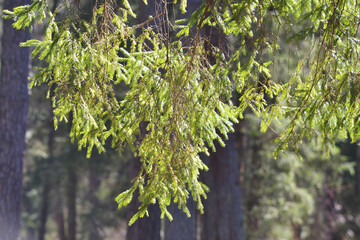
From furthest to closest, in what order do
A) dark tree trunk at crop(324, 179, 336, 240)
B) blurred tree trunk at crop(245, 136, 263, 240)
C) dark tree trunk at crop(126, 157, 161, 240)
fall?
1. dark tree trunk at crop(324, 179, 336, 240)
2. blurred tree trunk at crop(245, 136, 263, 240)
3. dark tree trunk at crop(126, 157, 161, 240)

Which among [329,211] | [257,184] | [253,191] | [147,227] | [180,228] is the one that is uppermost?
[257,184]

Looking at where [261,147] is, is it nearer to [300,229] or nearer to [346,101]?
[300,229]

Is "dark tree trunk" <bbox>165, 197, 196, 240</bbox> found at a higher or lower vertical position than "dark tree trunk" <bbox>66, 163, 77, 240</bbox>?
lower

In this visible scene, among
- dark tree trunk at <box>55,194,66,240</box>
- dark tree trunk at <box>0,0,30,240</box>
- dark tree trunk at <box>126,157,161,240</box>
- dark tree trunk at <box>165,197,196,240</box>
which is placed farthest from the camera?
dark tree trunk at <box>55,194,66,240</box>

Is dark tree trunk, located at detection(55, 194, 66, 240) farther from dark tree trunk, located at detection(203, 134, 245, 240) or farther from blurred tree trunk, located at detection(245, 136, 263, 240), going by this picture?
dark tree trunk, located at detection(203, 134, 245, 240)

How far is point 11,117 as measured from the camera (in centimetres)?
1020

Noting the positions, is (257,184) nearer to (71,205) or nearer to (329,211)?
(329,211)

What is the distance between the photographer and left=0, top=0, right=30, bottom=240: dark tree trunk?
10125mm

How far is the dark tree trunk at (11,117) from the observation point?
10125 mm

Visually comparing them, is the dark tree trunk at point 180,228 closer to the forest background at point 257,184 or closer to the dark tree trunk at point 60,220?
the forest background at point 257,184

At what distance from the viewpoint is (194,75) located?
503 cm

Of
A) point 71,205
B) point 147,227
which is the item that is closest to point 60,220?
point 71,205

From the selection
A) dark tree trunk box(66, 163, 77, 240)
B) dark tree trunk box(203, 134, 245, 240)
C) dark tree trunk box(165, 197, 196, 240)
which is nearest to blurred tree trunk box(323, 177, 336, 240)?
dark tree trunk box(203, 134, 245, 240)

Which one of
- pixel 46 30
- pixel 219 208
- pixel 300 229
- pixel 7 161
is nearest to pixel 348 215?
pixel 300 229
